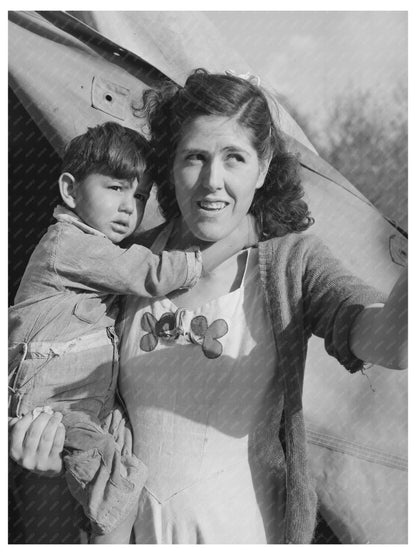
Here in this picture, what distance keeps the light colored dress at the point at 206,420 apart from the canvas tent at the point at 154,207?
44cm

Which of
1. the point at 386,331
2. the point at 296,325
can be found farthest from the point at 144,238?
the point at 386,331

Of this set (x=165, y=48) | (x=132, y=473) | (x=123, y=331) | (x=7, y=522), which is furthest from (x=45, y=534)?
(x=165, y=48)

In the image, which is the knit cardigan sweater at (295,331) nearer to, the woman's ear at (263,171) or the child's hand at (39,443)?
the woman's ear at (263,171)

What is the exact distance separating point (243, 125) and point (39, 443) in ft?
2.67

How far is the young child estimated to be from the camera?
1.58 metres

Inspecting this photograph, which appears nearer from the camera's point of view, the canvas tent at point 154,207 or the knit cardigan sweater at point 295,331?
the knit cardigan sweater at point 295,331

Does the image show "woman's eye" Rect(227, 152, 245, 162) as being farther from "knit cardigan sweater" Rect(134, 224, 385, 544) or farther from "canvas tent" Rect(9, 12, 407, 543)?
"canvas tent" Rect(9, 12, 407, 543)

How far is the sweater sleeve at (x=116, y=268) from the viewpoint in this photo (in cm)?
162

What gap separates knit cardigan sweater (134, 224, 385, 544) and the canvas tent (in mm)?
469

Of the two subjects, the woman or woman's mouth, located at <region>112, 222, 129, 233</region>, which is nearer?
the woman

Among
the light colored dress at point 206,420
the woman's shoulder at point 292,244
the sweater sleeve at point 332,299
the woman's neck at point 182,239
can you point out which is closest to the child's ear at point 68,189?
the woman's neck at point 182,239

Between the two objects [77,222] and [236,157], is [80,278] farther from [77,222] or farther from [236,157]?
[236,157]

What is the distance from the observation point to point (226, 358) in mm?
1614

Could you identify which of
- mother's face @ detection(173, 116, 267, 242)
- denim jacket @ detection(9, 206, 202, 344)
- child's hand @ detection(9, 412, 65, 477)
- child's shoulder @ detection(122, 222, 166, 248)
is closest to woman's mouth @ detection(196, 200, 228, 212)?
mother's face @ detection(173, 116, 267, 242)
